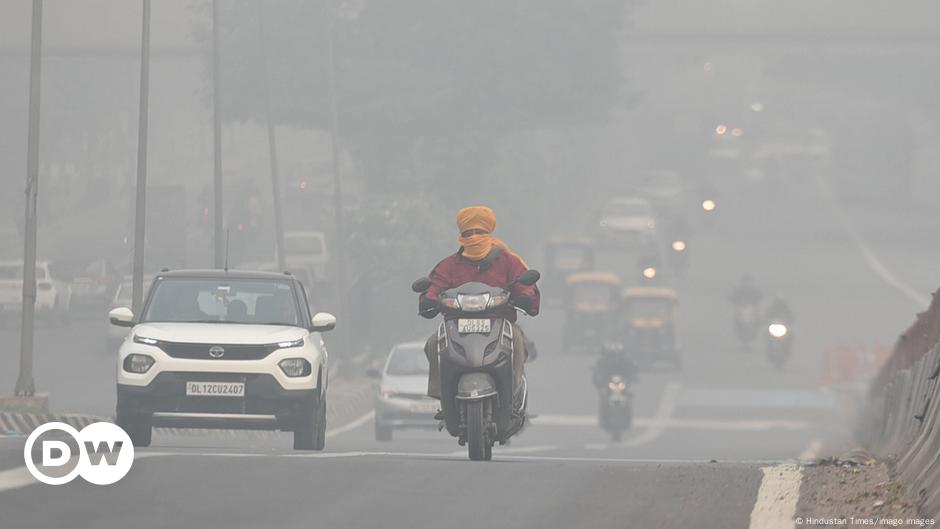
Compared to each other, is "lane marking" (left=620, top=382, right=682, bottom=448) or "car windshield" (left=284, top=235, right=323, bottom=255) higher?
"car windshield" (left=284, top=235, right=323, bottom=255)

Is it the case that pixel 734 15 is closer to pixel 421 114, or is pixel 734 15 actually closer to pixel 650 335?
pixel 421 114

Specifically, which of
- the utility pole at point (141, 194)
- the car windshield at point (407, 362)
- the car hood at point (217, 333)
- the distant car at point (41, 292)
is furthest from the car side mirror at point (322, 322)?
the distant car at point (41, 292)

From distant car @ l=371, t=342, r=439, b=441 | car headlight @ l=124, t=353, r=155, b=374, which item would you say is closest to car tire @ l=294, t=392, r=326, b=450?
car headlight @ l=124, t=353, r=155, b=374

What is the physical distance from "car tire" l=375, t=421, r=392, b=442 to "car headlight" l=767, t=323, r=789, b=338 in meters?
28.4

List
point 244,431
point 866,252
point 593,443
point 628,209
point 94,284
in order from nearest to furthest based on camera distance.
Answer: point 244,431 < point 593,443 < point 94,284 < point 628,209 < point 866,252

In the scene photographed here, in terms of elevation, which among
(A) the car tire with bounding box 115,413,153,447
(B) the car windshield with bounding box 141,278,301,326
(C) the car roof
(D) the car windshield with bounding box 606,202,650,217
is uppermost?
(D) the car windshield with bounding box 606,202,650,217

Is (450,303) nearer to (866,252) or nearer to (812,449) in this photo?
(812,449)

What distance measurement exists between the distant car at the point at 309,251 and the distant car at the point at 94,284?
8186 millimetres

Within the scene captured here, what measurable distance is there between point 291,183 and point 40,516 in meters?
94.8

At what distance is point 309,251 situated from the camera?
247 ft

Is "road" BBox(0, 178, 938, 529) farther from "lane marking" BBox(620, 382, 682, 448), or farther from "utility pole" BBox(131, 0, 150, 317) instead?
"utility pole" BBox(131, 0, 150, 317)

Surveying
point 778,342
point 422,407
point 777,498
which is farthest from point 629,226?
point 777,498

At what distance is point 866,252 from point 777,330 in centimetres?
4064

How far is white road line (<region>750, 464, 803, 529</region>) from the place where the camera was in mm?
10930
